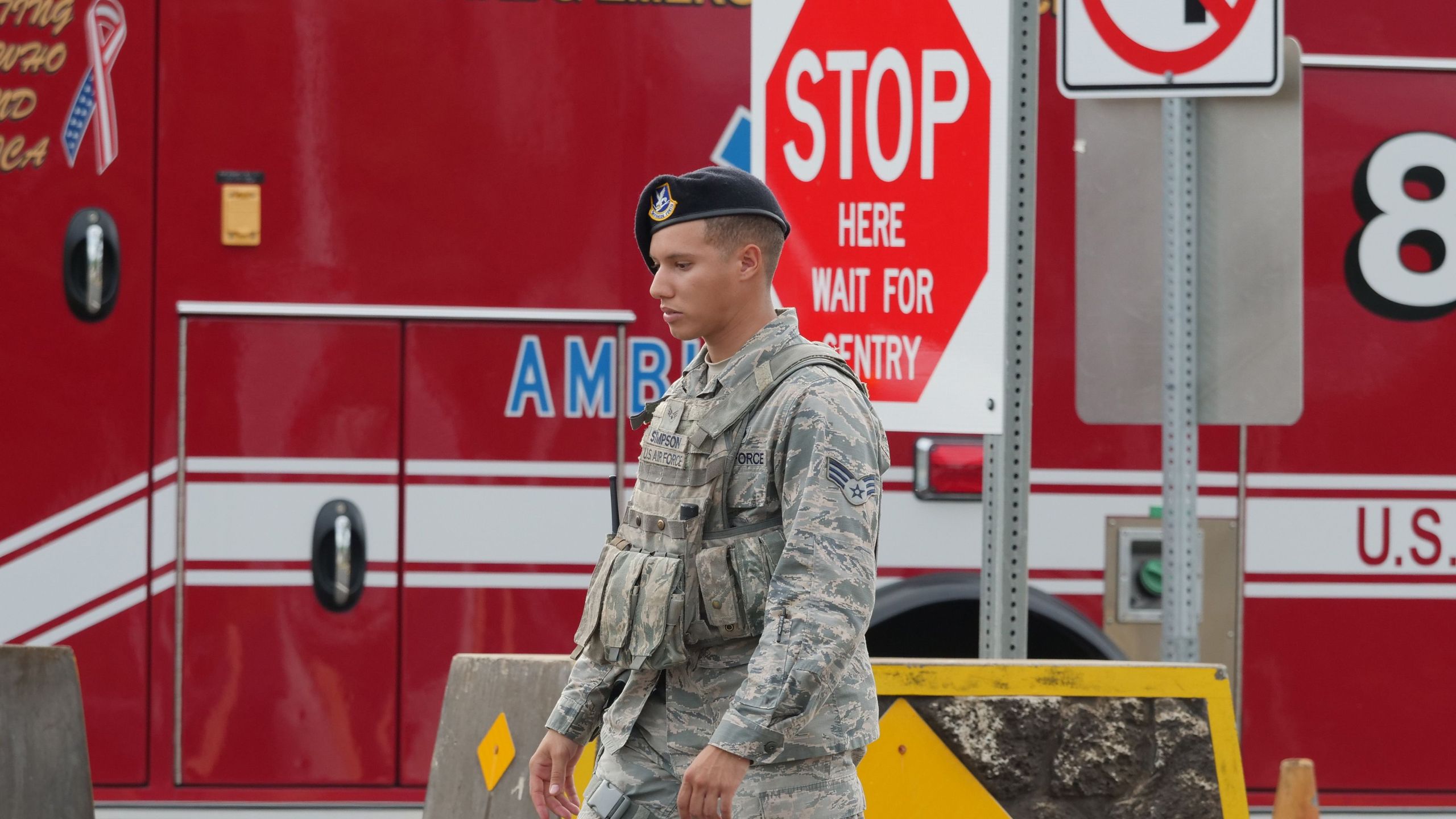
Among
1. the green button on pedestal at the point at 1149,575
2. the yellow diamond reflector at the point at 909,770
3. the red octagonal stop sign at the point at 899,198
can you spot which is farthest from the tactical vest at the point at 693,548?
the green button on pedestal at the point at 1149,575

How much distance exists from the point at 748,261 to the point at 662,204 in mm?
152

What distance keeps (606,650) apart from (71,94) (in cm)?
279

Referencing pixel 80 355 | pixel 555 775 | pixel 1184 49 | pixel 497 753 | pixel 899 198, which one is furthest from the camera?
pixel 80 355

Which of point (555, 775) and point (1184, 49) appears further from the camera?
point (1184, 49)

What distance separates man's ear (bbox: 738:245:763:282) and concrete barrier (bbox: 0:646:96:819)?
7.90 ft

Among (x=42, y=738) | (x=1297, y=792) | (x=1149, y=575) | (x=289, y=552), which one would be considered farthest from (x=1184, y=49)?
(x=42, y=738)

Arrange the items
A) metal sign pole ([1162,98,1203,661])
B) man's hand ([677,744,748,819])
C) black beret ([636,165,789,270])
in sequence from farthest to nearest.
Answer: metal sign pole ([1162,98,1203,661]) < black beret ([636,165,789,270]) < man's hand ([677,744,748,819])

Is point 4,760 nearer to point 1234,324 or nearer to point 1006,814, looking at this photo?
point 1006,814

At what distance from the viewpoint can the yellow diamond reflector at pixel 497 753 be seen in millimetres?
3381

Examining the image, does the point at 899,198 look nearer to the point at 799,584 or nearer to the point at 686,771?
the point at 799,584

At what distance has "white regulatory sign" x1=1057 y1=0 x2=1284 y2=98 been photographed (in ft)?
10.3

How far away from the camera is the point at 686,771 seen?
1954mm

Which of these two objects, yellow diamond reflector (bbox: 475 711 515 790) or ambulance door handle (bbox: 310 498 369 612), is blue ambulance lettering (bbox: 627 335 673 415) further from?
yellow diamond reflector (bbox: 475 711 515 790)

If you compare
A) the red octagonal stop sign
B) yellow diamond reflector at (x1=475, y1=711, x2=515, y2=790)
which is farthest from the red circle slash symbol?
yellow diamond reflector at (x1=475, y1=711, x2=515, y2=790)
